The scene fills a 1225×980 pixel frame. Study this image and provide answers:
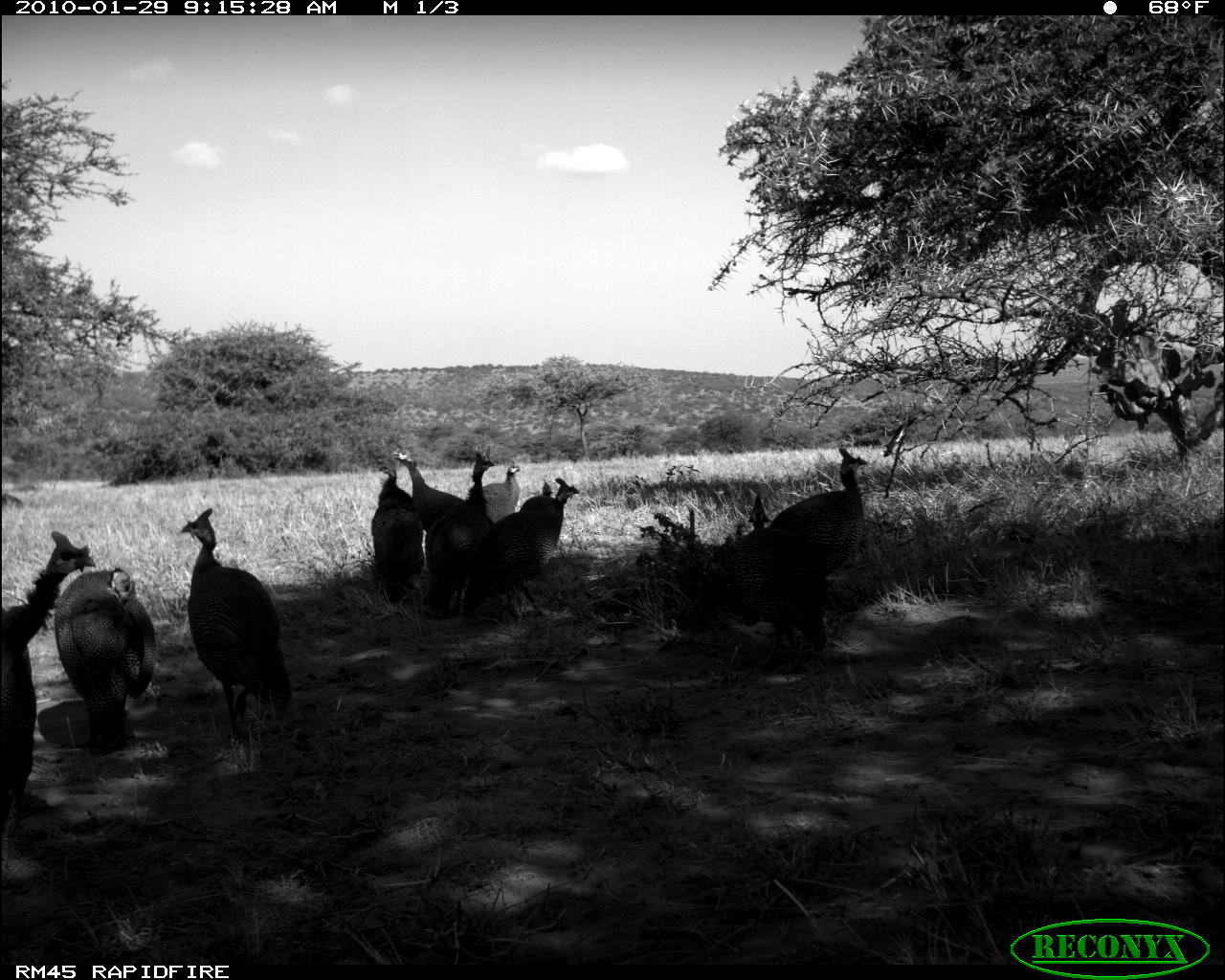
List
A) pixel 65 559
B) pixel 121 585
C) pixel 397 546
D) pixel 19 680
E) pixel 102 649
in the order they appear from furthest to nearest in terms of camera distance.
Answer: pixel 397 546 < pixel 121 585 < pixel 102 649 < pixel 65 559 < pixel 19 680

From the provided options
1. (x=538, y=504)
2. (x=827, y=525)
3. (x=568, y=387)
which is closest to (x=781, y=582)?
(x=827, y=525)

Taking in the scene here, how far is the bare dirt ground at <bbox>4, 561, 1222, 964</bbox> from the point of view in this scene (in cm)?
262

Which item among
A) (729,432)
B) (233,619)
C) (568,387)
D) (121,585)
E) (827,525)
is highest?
(568,387)

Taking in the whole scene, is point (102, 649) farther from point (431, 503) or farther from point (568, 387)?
point (568, 387)

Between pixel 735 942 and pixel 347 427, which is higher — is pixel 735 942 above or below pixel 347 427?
below

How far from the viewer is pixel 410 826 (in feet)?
11.3

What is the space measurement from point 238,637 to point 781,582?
2.59 metres

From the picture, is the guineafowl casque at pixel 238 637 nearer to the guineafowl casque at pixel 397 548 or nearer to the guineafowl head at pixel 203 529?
the guineafowl head at pixel 203 529

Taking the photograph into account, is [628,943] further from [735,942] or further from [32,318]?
[32,318]

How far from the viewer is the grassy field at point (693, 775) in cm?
266

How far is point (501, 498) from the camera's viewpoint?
840cm

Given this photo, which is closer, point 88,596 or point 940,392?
point 88,596

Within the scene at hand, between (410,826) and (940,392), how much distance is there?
6861 millimetres

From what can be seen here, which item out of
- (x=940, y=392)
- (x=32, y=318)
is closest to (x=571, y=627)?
(x=940, y=392)
